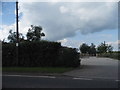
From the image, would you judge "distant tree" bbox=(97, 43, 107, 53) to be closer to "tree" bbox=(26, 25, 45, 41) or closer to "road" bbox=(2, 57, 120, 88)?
"tree" bbox=(26, 25, 45, 41)

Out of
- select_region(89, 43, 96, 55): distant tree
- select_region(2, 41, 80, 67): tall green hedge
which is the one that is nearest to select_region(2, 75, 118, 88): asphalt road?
select_region(2, 41, 80, 67): tall green hedge

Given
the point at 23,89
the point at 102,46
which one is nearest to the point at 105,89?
the point at 23,89

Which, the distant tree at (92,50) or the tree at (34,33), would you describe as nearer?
the tree at (34,33)

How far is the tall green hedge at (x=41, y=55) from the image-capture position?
28156mm

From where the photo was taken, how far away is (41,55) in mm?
28859

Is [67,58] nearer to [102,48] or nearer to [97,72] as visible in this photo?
[97,72]

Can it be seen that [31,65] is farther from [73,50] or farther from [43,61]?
[73,50]

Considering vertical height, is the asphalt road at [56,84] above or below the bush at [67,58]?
below

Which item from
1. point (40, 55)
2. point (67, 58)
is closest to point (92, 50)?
point (40, 55)

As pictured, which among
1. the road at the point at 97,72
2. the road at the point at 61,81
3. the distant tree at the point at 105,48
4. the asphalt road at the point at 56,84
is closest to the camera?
the asphalt road at the point at 56,84

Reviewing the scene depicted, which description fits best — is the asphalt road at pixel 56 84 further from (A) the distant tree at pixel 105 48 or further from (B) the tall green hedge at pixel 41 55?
(A) the distant tree at pixel 105 48

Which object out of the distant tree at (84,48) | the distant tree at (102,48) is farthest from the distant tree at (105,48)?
the distant tree at (84,48)

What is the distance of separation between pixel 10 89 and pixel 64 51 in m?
17.4

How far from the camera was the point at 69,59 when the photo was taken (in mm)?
27938
